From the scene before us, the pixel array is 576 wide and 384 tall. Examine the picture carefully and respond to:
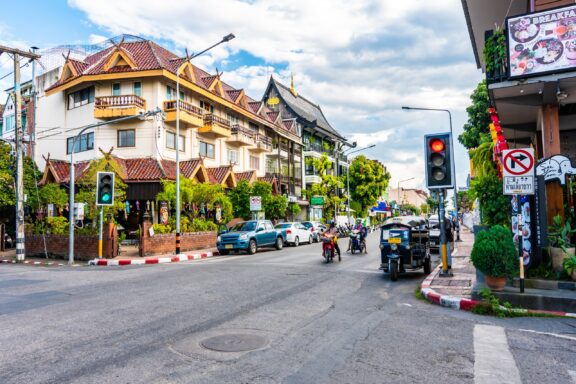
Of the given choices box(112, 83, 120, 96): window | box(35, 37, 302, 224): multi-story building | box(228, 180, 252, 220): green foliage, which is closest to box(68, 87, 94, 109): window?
box(35, 37, 302, 224): multi-story building

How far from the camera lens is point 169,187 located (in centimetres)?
2294

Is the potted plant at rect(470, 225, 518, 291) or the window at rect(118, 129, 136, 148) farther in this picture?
the window at rect(118, 129, 136, 148)

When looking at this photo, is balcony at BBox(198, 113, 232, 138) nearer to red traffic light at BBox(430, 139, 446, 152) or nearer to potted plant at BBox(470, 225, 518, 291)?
red traffic light at BBox(430, 139, 446, 152)

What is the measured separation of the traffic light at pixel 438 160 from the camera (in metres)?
11.6

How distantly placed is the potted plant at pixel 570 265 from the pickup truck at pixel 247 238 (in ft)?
49.5

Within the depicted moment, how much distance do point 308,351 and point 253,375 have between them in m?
1.10

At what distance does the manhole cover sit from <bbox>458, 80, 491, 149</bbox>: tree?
92.3ft

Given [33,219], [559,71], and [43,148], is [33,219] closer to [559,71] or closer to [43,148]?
[43,148]

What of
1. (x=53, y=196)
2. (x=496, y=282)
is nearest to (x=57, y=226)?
(x=53, y=196)

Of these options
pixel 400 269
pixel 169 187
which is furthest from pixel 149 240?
pixel 400 269

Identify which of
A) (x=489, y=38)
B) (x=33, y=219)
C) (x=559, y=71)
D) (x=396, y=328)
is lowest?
(x=396, y=328)

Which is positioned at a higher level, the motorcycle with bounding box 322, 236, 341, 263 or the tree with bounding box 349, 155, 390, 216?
the tree with bounding box 349, 155, 390, 216

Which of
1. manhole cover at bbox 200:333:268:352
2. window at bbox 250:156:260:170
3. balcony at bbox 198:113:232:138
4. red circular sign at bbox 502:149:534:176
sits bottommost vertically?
manhole cover at bbox 200:333:268:352

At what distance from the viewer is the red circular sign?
8.72m
